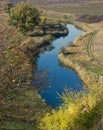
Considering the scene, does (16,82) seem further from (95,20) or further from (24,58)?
(95,20)

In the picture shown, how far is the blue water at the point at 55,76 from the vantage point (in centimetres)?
6550

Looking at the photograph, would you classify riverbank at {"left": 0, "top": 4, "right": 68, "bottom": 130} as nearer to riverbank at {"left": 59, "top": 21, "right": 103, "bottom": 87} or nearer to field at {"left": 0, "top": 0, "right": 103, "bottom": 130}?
field at {"left": 0, "top": 0, "right": 103, "bottom": 130}

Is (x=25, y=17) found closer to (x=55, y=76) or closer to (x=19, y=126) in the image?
(x=55, y=76)

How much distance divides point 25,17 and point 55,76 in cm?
2938

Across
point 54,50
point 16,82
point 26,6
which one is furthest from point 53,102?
point 26,6

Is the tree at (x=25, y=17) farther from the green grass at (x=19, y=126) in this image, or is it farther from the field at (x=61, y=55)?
the green grass at (x=19, y=126)

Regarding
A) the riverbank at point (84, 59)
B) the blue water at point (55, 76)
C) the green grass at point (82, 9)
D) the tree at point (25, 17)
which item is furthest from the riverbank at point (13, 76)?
the green grass at point (82, 9)

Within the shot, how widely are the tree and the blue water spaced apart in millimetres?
8371

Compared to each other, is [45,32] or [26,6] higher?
[26,6]

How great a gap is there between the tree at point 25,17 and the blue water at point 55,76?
27.5 ft

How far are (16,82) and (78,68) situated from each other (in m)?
41.0

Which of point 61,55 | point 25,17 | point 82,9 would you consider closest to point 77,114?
point 61,55

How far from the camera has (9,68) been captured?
36.2 meters

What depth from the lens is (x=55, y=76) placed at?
77.2 metres
